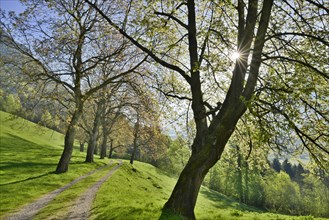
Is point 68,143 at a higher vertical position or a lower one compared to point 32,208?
higher

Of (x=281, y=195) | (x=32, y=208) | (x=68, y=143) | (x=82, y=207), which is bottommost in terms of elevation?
(x=32, y=208)

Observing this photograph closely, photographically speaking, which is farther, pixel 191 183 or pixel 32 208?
pixel 32 208

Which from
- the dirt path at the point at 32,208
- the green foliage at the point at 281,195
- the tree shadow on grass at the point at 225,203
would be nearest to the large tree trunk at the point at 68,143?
the dirt path at the point at 32,208

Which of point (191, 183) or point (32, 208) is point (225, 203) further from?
point (191, 183)

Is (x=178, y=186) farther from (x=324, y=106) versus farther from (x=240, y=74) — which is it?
(x=324, y=106)

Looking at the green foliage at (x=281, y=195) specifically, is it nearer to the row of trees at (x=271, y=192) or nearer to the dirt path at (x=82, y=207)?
the row of trees at (x=271, y=192)

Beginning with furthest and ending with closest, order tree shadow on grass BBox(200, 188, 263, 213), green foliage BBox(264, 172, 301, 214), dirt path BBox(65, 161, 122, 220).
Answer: green foliage BBox(264, 172, 301, 214) < tree shadow on grass BBox(200, 188, 263, 213) < dirt path BBox(65, 161, 122, 220)

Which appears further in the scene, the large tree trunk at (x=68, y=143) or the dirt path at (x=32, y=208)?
the large tree trunk at (x=68, y=143)

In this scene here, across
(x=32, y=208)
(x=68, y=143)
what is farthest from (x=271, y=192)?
(x=32, y=208)

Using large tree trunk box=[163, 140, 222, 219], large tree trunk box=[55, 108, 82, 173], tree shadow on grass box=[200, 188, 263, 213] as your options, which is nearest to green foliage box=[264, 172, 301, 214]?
tree shadow on grass box=[200, 188, 263, 213]

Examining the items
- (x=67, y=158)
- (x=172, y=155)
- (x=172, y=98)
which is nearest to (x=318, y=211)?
(x=172, y=155)

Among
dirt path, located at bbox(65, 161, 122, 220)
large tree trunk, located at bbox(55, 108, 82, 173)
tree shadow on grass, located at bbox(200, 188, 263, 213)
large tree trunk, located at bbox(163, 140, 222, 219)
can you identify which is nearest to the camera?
large tree trunk, located at bbox(163, 140, 222, 219)

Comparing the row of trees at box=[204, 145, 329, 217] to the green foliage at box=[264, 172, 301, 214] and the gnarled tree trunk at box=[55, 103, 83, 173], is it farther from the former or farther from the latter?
the gnarled tree trunk at box=[55, 103, 83, 173]

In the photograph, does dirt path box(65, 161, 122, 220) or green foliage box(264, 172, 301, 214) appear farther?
green foliage box(264, 172, 301, 214)
